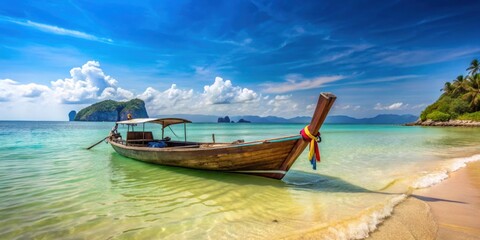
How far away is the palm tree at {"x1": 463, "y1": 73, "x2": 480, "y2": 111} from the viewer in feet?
164

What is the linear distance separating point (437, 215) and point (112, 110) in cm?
19336

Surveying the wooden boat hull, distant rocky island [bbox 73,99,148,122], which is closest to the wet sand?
the wooden boat hull

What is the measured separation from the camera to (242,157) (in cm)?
763

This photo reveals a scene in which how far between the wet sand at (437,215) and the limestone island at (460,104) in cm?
5676

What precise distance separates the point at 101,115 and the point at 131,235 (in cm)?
20019

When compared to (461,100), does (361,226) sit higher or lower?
lower

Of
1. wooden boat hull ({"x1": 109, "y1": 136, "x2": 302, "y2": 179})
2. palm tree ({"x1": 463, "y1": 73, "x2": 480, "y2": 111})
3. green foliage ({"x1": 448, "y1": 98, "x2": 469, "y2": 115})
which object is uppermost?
palm tree ({"x1": 463, "y1": 73, "x2": 480, "y2": 111})

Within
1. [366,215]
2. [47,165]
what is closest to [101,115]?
[47,165]

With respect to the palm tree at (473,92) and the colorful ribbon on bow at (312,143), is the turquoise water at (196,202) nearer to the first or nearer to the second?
the colorful ribbon on bow at (312,143)

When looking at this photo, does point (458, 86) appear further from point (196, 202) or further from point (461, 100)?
point (196, 202)

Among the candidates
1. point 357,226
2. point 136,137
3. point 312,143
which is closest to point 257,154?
point 312,143

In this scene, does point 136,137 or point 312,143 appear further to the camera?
point 136,137

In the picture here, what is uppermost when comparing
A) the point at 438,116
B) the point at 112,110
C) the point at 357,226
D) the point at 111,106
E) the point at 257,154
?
the point at 111,106

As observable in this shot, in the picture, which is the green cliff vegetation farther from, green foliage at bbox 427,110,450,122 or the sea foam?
the sea foam
